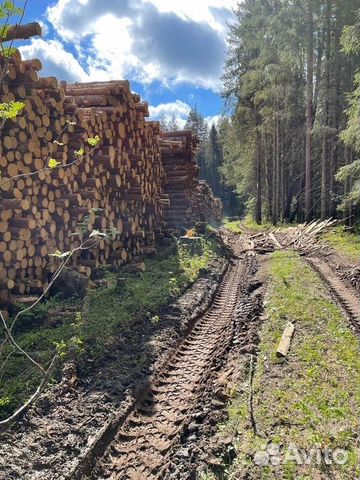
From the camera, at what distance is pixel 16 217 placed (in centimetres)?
734

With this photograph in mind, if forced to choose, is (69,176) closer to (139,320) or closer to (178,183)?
(139,320)

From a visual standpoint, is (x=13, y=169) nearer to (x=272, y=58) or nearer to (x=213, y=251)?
(x=213, y=251)

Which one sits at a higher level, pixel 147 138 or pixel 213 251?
pixel 147 138

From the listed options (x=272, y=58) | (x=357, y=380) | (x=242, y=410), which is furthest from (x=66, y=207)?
(x=272, y=58)

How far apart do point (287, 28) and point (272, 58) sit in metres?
2.76

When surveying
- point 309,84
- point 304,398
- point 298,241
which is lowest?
point 304,398

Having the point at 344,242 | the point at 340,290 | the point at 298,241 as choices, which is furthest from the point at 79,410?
the point at 298,241

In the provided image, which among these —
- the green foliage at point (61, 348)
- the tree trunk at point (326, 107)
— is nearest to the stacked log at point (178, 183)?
the tree trunk at point (326, 107)

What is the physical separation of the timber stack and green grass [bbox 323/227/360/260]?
680 centimetres

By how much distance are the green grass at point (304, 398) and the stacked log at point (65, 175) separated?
Result: 8.98ft

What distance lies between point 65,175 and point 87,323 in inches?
143

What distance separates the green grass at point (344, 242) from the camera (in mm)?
13655

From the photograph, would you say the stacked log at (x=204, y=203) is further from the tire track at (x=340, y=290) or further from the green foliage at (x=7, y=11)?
the green foliage at (x=7, y=11)

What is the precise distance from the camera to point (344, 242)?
15.8m
